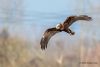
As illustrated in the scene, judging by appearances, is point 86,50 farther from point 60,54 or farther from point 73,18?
point 73,18

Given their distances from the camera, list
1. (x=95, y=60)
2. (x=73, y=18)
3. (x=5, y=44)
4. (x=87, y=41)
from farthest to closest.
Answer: (x=5, y=44) → (x=87, y=41) → (x=95, y=60) → (x=73, y=18)

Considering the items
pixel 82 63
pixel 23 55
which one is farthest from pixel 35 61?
pixel 82 63

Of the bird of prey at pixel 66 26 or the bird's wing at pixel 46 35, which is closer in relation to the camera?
the bird of prey at pixel 66 26

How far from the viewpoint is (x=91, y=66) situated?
10531mm

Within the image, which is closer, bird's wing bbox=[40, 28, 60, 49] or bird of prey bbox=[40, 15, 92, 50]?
bird of prey bbox=[40, 15, 92, 50]

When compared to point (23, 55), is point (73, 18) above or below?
above

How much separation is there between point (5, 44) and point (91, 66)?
7.40ft

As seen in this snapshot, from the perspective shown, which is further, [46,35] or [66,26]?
[46,35]

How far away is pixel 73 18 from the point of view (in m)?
4.89

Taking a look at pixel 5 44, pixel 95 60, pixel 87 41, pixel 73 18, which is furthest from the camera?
pixel 5 44

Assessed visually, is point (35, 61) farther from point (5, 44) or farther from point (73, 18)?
point (73, 18)

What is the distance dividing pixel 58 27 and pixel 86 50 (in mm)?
5259

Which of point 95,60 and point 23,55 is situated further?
point 23,55

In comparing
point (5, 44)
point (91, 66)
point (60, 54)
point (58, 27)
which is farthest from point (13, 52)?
point (58, 27)
